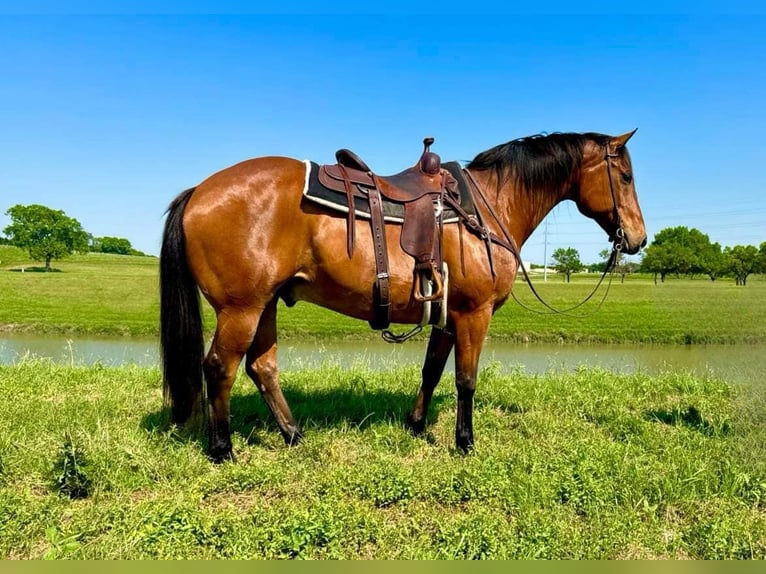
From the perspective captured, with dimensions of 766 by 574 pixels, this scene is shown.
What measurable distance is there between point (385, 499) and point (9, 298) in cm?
2681

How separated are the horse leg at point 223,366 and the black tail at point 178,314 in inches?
9.0

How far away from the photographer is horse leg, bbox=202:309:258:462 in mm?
3564

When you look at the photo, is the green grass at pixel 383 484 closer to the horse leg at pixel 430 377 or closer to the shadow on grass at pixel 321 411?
the shadow on grass at pixel 321 411

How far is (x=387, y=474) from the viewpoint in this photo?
3.29 metres

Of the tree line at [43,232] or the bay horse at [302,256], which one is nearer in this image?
the bay horse at [302,256]

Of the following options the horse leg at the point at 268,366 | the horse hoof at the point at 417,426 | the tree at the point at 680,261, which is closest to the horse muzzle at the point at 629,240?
the horse hoof at the point at 417,426

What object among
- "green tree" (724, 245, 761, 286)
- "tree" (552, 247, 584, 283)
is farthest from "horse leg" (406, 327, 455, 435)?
"tree" (552, 247, 584, 283)

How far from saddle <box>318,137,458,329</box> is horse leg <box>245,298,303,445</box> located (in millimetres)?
925

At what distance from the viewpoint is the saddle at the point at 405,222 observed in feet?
11.9

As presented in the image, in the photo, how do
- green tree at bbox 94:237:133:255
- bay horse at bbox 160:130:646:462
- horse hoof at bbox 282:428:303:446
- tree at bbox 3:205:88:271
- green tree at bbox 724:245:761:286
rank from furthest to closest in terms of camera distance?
1. green tree at bbox 94:237:133:255
2. tree at bbox 3:205:88:271
3. green tree at bbox 724:245:761:286
4. horse hoof at bbox 282:428:303:446
5. bay horse at bbox 160:130:646:462

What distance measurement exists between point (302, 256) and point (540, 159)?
87.9 inches

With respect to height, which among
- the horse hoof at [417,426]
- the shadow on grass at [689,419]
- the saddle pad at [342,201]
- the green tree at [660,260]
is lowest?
the horse hoof at [417,426]

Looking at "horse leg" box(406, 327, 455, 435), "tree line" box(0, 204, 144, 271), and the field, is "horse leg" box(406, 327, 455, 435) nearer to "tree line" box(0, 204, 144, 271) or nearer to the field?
the field

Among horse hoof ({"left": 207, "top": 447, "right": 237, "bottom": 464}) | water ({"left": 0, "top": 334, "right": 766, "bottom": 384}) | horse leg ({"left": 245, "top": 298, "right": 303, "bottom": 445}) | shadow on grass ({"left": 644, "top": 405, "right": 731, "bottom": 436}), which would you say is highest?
horse leg ({"left": 245, "top": 298, "right": 303, "bottom": 445})
